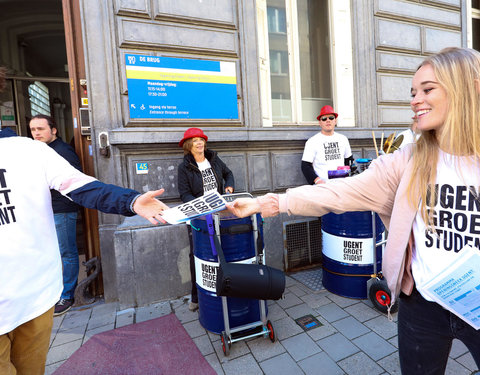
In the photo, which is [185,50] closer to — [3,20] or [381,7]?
[381,7]

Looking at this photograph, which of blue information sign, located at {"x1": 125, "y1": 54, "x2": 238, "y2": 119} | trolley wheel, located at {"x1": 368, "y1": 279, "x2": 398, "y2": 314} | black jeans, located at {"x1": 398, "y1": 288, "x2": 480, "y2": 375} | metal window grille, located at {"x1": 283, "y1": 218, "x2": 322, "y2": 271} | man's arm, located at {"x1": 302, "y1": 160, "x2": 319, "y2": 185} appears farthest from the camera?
metal window grille, located at {"x1": 283, "y1": 218, "x2": 322, "y2": 271}

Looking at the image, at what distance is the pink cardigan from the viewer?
1273 millimetres

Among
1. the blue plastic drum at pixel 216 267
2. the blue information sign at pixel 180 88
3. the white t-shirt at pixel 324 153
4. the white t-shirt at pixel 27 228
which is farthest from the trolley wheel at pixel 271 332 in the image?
the blue information sign at pixel 180 88

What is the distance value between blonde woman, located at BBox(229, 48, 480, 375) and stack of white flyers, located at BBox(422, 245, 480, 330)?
0.15 ft

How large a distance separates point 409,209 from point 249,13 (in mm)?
3821

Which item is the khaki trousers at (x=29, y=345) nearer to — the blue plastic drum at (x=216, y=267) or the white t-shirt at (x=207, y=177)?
the blue plastic drum at (x=216, y=267)

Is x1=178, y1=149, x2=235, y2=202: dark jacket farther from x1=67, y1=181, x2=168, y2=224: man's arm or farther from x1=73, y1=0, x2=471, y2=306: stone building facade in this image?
x1=67, y1=181, x2=168, y2=224: man's arm

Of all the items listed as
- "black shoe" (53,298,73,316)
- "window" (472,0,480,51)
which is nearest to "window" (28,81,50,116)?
"black shoe" (53,298,73,316)

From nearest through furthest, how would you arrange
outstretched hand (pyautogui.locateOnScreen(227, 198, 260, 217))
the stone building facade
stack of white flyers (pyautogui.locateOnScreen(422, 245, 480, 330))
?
stack of white flyers (pyautogui.locateOnScreen(422, 245, 480, 330))
outstretched hand (pyautogui.locateOnScreen(227, 198, 260, 217))
the stone building facade

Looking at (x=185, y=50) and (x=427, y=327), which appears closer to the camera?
(x=427, y=327)

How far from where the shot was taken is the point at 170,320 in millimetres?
3131

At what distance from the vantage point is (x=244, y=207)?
159cm

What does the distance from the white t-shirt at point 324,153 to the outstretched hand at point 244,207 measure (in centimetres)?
279

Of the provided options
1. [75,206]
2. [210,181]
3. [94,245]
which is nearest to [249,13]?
[210,181]
